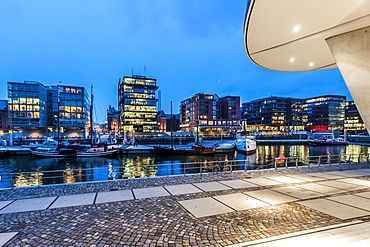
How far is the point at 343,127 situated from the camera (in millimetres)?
140875

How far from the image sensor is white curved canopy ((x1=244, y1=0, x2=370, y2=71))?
6.23m

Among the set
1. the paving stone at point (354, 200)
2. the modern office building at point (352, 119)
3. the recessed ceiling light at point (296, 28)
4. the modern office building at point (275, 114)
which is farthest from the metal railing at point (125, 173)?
the modern office building at point (352, 119)

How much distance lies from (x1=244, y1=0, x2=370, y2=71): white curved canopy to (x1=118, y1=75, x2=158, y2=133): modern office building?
91.2 m

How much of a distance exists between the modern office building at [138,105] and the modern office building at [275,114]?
2946 inches

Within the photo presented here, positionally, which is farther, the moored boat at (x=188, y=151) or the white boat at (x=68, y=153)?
the moored boat at (x=188, y=151)

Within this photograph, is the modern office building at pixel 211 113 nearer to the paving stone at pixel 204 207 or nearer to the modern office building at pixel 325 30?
the modern office building at pixel 325 30

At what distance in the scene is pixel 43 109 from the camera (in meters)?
90.1

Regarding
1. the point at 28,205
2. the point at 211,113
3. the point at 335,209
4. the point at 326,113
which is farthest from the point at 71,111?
the point at 326,113

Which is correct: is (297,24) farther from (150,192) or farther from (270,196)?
(150,192)

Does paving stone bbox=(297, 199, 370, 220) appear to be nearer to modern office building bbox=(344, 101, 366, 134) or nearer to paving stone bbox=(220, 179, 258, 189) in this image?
paving stone bbox=(220, 179, 258, 189)

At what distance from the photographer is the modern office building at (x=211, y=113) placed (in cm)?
11206

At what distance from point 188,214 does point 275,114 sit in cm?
14344

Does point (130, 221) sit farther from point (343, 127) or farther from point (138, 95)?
point (343, 127)

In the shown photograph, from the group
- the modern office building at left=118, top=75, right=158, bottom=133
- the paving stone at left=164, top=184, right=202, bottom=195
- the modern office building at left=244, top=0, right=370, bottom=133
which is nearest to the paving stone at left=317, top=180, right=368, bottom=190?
the modern office building at left=244, top=0, right=370, bottom=133
